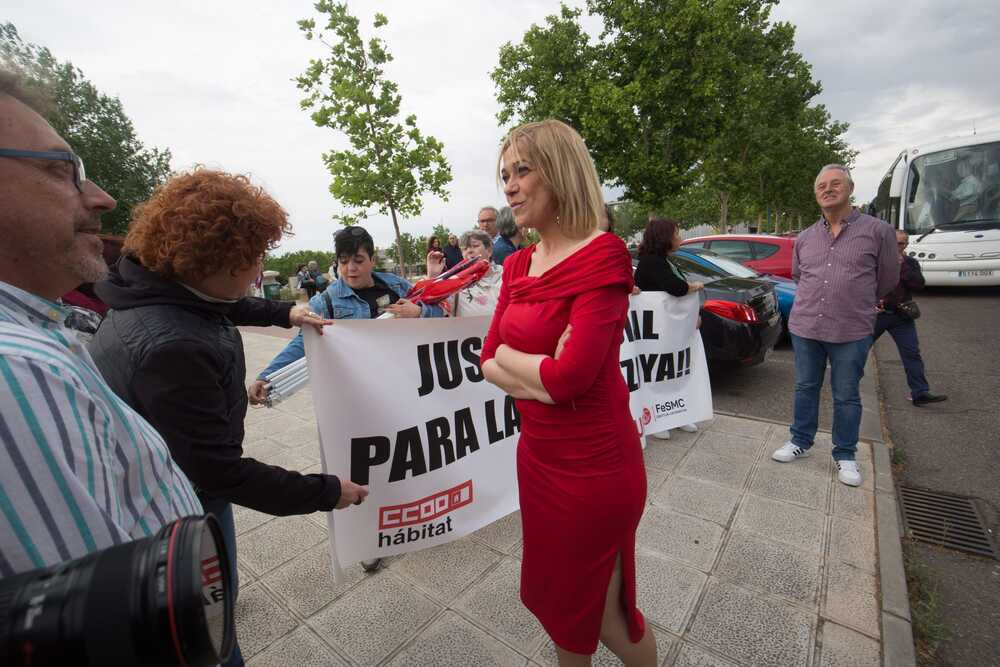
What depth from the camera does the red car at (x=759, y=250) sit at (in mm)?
7387

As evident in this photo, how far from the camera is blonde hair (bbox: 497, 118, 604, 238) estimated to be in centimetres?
133

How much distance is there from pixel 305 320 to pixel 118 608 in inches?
63.1

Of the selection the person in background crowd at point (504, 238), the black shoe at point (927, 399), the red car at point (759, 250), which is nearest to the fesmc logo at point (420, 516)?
the person in background crowd at point (504, 238)

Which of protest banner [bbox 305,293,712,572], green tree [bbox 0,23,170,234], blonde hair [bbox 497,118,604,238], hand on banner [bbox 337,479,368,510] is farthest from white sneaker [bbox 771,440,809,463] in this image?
green tree [bbox 0,23,170,234]

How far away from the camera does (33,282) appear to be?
2.64 ft

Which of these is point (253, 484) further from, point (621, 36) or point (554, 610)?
point (621, 36)

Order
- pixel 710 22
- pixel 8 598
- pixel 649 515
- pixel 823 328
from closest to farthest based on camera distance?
pixel 8 598 → pixel 649 515 → pixel 823 328 → pixel 710 22

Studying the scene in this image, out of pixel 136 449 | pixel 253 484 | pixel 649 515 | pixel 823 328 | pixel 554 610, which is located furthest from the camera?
pixel 823 328

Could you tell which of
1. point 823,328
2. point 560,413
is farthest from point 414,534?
point 823,328

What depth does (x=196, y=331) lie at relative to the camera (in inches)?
50.0

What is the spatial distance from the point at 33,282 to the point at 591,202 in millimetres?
1270

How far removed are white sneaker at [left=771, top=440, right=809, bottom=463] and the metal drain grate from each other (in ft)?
1.98

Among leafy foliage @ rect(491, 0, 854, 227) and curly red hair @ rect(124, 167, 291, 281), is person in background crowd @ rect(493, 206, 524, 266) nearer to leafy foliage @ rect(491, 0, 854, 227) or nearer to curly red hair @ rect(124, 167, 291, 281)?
curly red hair @ rect(124, 167, 291, 281)

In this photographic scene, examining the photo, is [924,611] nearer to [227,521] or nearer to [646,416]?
[646,416]
